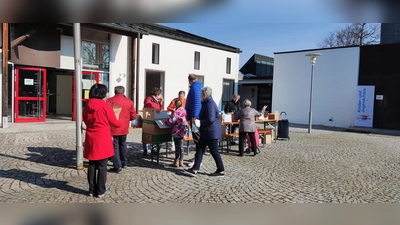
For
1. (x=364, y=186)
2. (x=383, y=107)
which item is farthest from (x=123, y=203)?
(x=383, y=107)

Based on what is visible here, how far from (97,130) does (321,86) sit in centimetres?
1694

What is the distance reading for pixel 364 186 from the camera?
206 inches

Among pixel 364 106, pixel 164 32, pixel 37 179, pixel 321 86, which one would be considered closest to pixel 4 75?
pixel 37 179

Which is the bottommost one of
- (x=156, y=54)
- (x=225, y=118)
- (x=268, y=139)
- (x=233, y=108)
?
(x=268, y=139)

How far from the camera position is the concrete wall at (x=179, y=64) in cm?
1532

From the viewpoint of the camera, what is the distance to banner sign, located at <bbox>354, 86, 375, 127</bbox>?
1650 centimetres

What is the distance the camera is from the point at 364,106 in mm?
16719

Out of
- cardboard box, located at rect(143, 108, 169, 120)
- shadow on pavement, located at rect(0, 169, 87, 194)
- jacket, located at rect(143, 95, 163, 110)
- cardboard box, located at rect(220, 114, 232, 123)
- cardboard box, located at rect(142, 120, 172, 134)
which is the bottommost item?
shadow on pavement, located at rect(0, 169, 87, 194)

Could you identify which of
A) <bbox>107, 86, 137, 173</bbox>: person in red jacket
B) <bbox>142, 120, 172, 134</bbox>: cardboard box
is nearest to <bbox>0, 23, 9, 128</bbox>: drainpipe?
<bbox>142, 120, 172, 134</bbox>: cardboard box

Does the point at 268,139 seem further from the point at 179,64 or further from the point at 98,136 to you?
the point at 179,64

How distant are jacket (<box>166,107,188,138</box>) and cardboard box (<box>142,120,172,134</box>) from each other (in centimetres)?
23

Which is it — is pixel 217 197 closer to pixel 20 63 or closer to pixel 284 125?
pixel 284 125

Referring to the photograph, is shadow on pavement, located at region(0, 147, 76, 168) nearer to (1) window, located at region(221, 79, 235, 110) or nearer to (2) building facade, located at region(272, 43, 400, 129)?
(1) window, located at region(221, 79, 235, 110)

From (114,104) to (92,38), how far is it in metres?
8.88
